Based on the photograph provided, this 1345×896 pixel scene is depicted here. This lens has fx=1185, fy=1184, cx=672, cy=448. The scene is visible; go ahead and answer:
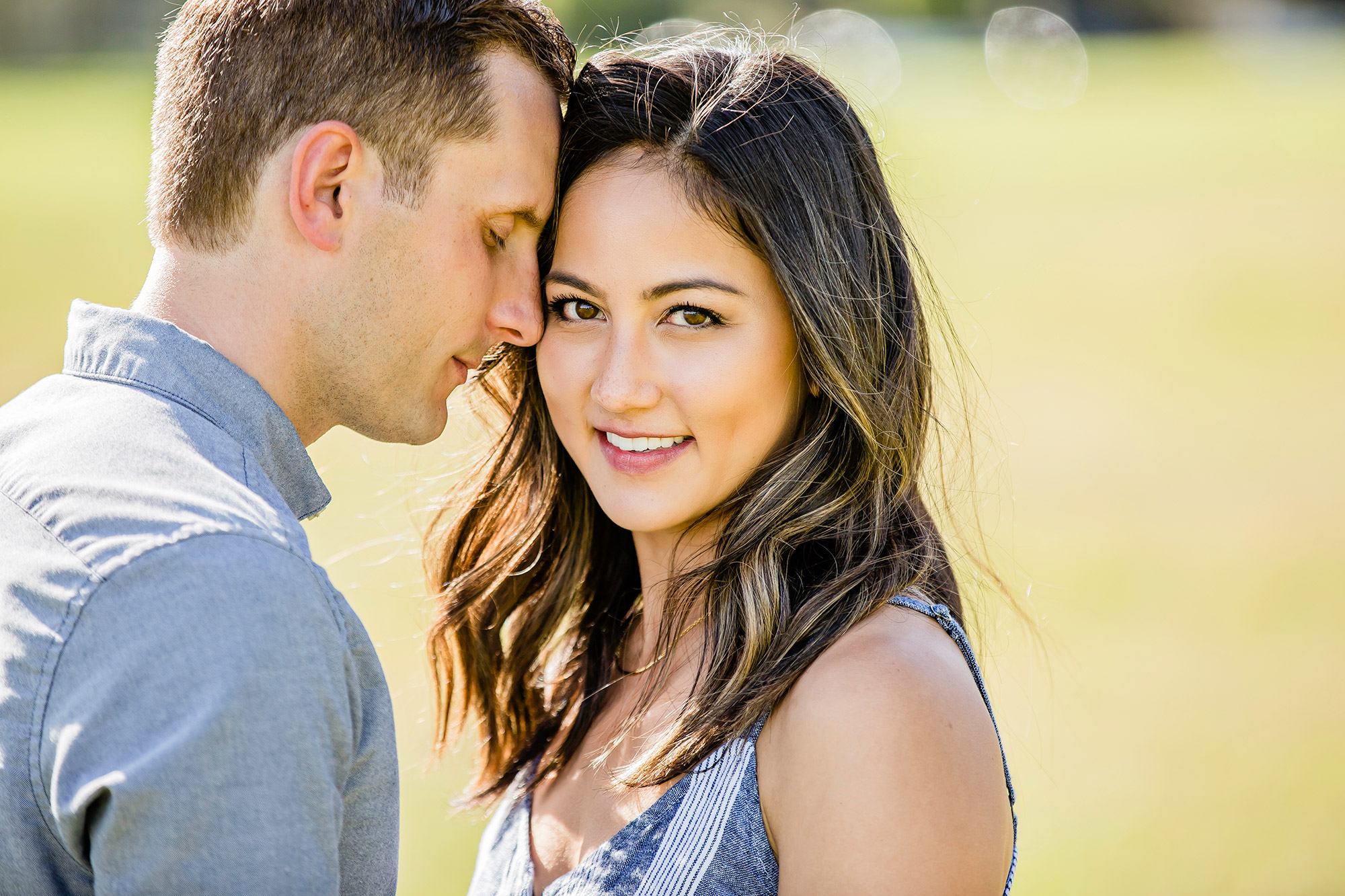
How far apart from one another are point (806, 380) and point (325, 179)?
1.04m

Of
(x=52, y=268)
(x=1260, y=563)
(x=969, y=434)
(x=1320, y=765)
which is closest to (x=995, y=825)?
(x=969, y=434)

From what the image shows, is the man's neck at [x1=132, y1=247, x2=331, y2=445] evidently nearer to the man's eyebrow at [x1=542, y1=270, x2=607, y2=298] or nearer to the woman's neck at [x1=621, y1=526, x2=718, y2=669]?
the man's eyebrow at [x1=542, y1=270, x2=607, y2=298]

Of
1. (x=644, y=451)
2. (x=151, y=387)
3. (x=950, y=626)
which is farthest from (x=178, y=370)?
(x=950, y=626)

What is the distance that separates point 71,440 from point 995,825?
1.49 metres

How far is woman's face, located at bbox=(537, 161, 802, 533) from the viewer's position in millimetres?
2338

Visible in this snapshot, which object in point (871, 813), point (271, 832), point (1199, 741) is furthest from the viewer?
point (1199, 741)

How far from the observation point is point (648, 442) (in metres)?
2.42

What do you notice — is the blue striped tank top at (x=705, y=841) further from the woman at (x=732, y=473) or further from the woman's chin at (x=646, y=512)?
the woman's chin at (x=646, y=512)

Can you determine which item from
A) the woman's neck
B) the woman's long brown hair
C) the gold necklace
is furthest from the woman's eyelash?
the gold necklace

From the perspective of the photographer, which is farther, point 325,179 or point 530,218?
point 530,218

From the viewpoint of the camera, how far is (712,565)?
2.40 metres

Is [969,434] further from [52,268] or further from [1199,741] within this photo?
[52,268]

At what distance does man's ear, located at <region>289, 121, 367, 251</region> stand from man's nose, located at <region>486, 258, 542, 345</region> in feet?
1.36

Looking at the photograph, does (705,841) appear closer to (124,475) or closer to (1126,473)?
(124,475)
